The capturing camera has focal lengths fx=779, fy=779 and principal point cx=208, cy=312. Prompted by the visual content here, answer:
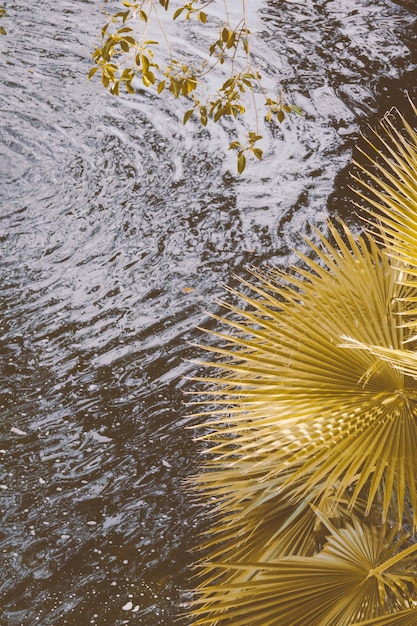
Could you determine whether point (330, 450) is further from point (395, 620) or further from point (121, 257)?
point (121, 257)

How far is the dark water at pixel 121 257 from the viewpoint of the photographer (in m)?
3.15

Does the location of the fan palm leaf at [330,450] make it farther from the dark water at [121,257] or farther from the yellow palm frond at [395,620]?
the dark water at [121,257]

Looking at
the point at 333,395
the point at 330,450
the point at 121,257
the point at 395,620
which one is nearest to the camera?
the point at 395,620

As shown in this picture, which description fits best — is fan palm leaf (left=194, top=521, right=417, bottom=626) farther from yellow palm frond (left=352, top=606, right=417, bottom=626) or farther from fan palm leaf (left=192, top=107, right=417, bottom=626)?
yellow palm frond (left=352, top=606, right=417, bottom=626)

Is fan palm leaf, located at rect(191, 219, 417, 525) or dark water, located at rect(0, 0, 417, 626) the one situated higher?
fan palm leaf, located at rect(191, 219, 417, 525)

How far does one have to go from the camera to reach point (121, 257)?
4953 mm

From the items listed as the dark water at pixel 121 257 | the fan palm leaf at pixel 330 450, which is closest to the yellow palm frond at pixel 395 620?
the fan palm leaf at pixel 330 450

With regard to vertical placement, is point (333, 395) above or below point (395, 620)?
above

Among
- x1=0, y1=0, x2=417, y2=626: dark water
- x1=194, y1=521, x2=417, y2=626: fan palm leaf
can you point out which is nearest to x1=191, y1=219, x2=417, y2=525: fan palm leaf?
x1=194, y1=521, x2=417, y2=626: fan palm leaf

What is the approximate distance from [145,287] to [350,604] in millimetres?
3163

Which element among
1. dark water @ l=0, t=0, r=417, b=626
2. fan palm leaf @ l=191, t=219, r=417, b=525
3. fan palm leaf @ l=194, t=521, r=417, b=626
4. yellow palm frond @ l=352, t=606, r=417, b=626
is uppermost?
fan palm leaf @ l=191, t=219, r=417, b=525

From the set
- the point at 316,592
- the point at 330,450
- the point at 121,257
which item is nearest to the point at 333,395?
the point at 330,450

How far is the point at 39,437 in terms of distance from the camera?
3689 millimetres

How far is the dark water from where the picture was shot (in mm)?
3148
